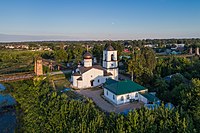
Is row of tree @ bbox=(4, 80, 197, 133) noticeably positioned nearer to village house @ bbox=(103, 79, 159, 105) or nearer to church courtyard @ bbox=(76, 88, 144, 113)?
church courtyard @ bbox=(76, 88, 144, 113)

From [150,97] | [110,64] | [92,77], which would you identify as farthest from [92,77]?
[150,97]

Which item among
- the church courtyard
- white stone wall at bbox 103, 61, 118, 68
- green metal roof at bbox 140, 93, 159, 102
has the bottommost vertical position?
the church courtyard

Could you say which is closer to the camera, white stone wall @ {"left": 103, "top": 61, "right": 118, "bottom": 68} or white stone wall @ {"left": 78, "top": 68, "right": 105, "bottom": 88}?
white stone wall @ {"left": 78, "top": 68, "right": 105, "bottom": 88}

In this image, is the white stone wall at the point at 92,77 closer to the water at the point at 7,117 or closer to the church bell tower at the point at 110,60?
the church bell tower at the point at 110,60

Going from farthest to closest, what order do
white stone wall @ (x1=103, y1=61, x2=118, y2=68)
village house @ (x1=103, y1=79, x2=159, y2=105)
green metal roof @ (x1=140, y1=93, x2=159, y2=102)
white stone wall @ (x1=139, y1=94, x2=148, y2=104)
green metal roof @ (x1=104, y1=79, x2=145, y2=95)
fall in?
white stone wall @ (x1=103, y1=61, x2=118, y2=68) < green metal roof @ (x1=104, y1=79, x2=145, y2=95) < village house @ (x1=103, y1=79, x2=159, y2=105) < white stone wall @ (x1=139, y1=94, x2=148, y2=104) < green metal roof @ (x1=140, y1=93, x2=159, y2=102)

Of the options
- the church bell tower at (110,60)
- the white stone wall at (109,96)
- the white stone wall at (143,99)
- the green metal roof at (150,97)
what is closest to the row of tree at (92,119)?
the green metal roof at (150,97)

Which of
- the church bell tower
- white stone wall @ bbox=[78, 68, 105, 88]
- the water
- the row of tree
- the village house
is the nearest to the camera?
the row of tree

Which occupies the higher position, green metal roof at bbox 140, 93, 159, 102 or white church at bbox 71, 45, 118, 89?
white church at bbox 71, 45, 118, 89

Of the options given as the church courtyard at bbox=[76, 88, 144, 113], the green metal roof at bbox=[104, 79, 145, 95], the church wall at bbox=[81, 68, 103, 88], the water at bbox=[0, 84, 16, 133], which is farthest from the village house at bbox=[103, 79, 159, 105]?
the water at bbox=[0, 84, 16, 133]
